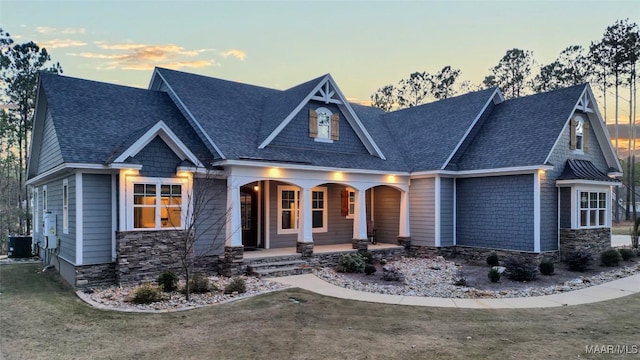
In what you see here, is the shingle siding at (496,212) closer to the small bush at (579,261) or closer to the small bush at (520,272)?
the small bush at (579,261)

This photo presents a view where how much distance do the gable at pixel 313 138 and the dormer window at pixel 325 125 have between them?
12cm

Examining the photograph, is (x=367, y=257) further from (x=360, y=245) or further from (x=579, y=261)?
(x=579, y=261)

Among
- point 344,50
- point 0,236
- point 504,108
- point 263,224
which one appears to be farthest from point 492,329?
point 0,236

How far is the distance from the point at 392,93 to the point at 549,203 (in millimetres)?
34048

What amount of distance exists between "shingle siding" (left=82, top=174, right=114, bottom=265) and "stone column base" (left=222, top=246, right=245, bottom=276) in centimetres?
316

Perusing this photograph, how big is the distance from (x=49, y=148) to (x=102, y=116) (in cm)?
244

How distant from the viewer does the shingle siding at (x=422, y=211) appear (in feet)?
53.7

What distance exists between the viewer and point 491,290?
35.4ft

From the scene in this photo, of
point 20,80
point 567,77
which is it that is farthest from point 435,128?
point 567,77

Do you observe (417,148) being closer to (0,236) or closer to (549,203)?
(549,203)

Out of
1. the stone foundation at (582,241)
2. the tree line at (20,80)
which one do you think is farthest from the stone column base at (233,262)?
the tree line at (20,80)

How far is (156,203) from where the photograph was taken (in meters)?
11.4

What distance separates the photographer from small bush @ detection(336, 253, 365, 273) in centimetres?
1334

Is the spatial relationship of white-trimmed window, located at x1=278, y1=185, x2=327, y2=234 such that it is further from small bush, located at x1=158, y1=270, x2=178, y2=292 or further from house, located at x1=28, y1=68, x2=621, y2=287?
small bush, located at x1=158, y1=270, x2=178, y2=292
